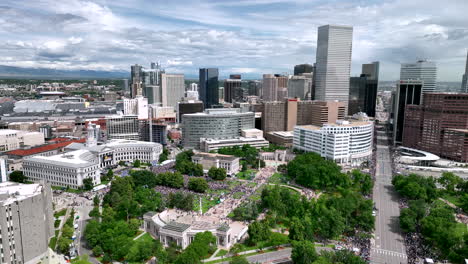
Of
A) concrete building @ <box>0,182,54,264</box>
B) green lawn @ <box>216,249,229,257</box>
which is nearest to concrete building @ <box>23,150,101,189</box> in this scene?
Result: concrete building @ <box>0,182,54,264</box>

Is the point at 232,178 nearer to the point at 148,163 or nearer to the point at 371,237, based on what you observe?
the point at 148,163

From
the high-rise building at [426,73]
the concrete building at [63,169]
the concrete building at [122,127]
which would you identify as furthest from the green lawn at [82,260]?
the high-rise building at [426,73]

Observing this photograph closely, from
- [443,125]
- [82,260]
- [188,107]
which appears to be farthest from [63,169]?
[443,125]

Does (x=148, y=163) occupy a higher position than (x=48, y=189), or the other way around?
(x=48, y=189)

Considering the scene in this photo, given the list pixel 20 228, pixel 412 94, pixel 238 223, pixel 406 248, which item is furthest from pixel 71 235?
pixel 412 94

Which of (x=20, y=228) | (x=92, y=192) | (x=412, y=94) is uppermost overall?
(x=412, y=94)

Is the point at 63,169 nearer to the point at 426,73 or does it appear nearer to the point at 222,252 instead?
the point at 222,252

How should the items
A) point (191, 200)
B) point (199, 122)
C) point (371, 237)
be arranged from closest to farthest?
point (371, 237), point (191, 200), point (199, 122)
